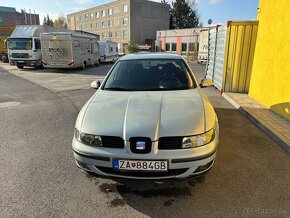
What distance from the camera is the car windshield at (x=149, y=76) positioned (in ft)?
12.6

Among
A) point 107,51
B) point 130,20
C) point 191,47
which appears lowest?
point 107,51

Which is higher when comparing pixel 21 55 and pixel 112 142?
pixel 21 55

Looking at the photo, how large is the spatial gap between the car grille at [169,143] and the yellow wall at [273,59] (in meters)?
4.15

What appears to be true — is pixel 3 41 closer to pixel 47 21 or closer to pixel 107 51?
pixel 107 51

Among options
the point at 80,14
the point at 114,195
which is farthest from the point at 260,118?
the point at 80,14

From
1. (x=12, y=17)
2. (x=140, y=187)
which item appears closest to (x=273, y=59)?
(x=140, y=187)

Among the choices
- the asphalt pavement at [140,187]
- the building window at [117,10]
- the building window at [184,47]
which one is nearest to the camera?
the asphalt pavement at [140,187]

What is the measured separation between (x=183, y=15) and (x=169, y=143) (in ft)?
221

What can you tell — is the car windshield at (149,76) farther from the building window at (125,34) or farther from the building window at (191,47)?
the building window at (125,34)

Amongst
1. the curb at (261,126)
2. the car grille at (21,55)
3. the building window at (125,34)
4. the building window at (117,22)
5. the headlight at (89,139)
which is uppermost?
the building window at (117,22)

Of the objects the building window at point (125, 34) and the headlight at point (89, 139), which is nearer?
the headlight at point (89, 139)

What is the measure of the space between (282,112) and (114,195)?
4821 mm

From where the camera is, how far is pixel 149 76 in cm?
407

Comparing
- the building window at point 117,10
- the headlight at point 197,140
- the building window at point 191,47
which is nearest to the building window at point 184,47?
the building window at point 191,47
